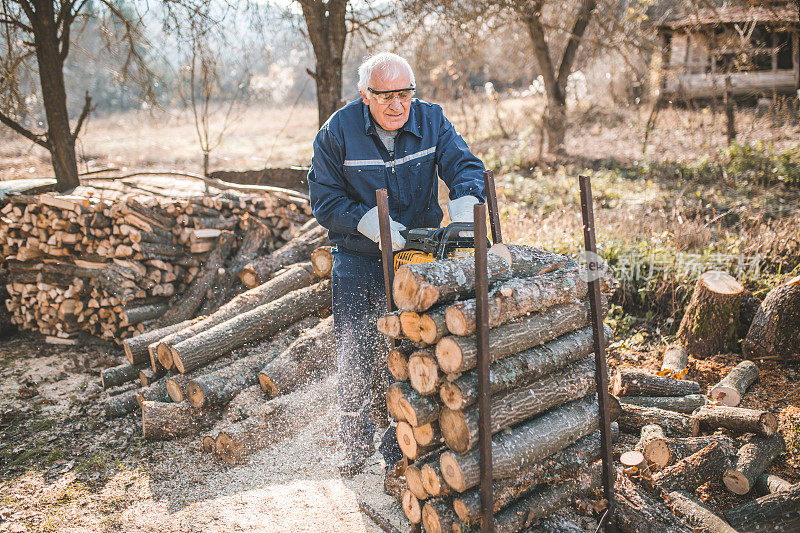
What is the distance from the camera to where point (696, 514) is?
2.61m

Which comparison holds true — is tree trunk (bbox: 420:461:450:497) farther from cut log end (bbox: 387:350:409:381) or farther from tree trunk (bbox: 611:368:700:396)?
tree trunk (bbox: 611:368:700:396)

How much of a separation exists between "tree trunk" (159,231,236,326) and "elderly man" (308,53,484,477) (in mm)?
2499

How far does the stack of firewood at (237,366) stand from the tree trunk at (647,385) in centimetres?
208

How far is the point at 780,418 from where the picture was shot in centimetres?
343

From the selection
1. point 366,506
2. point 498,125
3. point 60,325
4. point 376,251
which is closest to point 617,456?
point 366,506

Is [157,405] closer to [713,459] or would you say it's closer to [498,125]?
[713,459]

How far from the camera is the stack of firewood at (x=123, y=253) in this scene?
5.46 meters

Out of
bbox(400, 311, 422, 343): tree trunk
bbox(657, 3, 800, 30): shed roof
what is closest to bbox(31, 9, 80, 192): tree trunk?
bbox(400, 311, 422, 343): tree trunk

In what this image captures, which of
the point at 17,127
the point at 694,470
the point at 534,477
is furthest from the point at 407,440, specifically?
the point at 17,127

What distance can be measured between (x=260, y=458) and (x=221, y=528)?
628 millimetres

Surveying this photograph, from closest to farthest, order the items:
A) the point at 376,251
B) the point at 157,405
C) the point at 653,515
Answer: the point at 653,515 → the point at 376,251 → the point at 157,405

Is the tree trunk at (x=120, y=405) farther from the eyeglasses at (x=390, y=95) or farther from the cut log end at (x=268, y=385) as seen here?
the eyeglasses at (x=390, y=95)

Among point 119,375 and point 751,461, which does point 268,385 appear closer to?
point 119,375

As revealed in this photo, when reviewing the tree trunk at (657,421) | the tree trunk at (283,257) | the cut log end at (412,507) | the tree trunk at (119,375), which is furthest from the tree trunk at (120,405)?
the tree trunk at (657,421)
